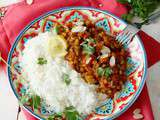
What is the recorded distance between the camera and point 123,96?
4.02ft

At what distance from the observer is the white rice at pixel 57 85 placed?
47.1 inches

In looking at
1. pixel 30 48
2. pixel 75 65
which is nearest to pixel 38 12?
pixel 30 48

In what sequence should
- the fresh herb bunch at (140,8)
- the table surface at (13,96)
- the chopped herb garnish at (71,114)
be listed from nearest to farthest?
1. the chopped herb garnish at (71,114)
2. the table surface at (13,96)
3. the fresh herb bunch at (140,8)

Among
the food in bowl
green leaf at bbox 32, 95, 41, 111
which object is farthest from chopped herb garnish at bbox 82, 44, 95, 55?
green leaf at bbox 32, 95, 41, 111

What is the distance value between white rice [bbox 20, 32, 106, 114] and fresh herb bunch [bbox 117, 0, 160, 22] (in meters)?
0.33

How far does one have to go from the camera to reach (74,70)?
48.7 inches

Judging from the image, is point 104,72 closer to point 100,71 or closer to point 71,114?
point 100,71

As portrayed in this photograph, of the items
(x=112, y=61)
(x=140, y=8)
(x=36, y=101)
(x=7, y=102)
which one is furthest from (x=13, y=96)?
(x=140, y=8)

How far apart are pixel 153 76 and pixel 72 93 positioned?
31cm

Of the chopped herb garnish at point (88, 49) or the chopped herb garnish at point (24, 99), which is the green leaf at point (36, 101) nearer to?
the chopped herb garnish at point (24, 99)

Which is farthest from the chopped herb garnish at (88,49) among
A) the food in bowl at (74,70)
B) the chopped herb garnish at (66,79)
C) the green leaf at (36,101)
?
the green leaf at (36,101)

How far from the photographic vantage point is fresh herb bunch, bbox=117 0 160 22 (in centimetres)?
139

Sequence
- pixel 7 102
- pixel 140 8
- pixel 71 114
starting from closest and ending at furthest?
pixel 71 114 < pixel 7 102 < pixel 140 8

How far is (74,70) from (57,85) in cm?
8
